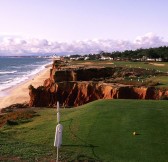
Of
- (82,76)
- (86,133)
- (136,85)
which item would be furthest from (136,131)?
(82,76)

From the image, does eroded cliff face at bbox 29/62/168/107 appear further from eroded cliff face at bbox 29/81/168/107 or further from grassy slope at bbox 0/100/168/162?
grassy slope at bbox 0/100/168/162

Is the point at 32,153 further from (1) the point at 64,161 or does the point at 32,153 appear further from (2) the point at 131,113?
(2) the point at 131,113

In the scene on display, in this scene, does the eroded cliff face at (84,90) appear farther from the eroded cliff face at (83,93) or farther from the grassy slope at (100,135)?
the grassy slope at (100,135)

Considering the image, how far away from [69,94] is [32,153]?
3082cm

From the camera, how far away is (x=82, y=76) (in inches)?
2446

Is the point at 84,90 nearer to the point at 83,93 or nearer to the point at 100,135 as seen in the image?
the point at 83,93

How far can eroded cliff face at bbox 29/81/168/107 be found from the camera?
43062mm

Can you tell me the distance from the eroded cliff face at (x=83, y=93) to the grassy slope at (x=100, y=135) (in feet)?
42.8

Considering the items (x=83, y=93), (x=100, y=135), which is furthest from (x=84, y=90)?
(x=100, y=135)

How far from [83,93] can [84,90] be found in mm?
406

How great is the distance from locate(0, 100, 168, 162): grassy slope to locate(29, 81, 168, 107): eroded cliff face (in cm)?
1305

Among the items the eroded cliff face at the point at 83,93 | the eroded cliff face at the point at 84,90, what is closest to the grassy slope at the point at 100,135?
the eroded cliff face at the point at 83,93

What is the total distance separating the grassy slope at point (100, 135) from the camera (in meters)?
19.4

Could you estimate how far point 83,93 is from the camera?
1921 inches
